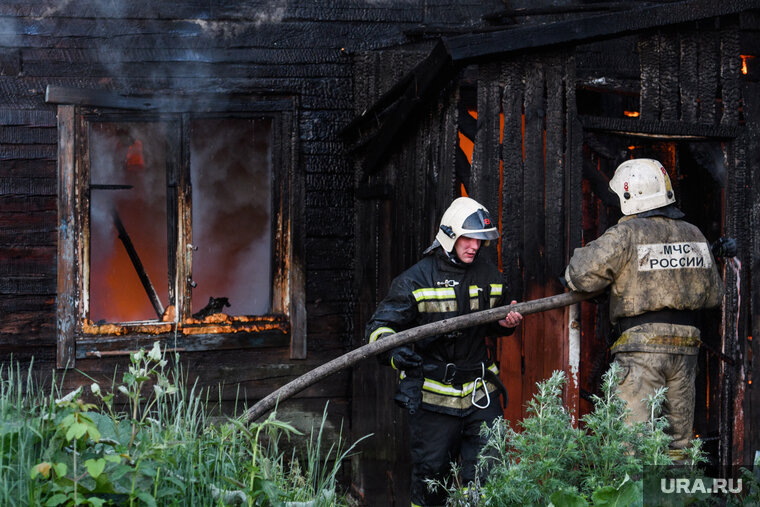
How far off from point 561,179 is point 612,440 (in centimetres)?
258

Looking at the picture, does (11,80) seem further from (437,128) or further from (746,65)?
(746,65)

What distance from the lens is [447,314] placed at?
5.15m

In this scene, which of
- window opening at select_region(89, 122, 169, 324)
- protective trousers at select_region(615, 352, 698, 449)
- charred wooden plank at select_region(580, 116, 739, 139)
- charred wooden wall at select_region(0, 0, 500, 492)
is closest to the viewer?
protective trousers at select_region(615, 352, 698, 449)

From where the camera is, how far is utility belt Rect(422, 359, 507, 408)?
16.7ft

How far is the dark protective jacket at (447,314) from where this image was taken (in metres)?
5.12

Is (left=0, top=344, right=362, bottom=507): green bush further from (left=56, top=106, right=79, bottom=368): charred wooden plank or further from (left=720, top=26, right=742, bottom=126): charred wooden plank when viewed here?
(left=56, top=106, right=79, bottom=368): charred wooden plank

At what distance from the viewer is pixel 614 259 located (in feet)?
15.5

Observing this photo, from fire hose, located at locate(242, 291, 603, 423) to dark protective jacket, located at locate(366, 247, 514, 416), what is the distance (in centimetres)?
34

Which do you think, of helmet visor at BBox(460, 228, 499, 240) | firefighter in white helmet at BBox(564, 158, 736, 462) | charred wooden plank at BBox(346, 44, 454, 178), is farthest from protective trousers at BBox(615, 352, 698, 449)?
charred wooden plank at BBox(346, 44, 454, 178)

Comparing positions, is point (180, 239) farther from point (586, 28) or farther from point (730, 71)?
point (730, 71)

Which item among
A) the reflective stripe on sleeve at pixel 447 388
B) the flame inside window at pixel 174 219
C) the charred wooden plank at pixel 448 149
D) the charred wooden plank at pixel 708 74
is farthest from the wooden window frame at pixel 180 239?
the charred wooden plank at pixel 708 74

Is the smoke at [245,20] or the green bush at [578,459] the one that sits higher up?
the smoke at [245,20]

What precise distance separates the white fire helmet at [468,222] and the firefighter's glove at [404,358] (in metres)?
0.69

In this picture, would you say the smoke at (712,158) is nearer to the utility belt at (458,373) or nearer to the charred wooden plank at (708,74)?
the charred wooden plank at (708,74)
